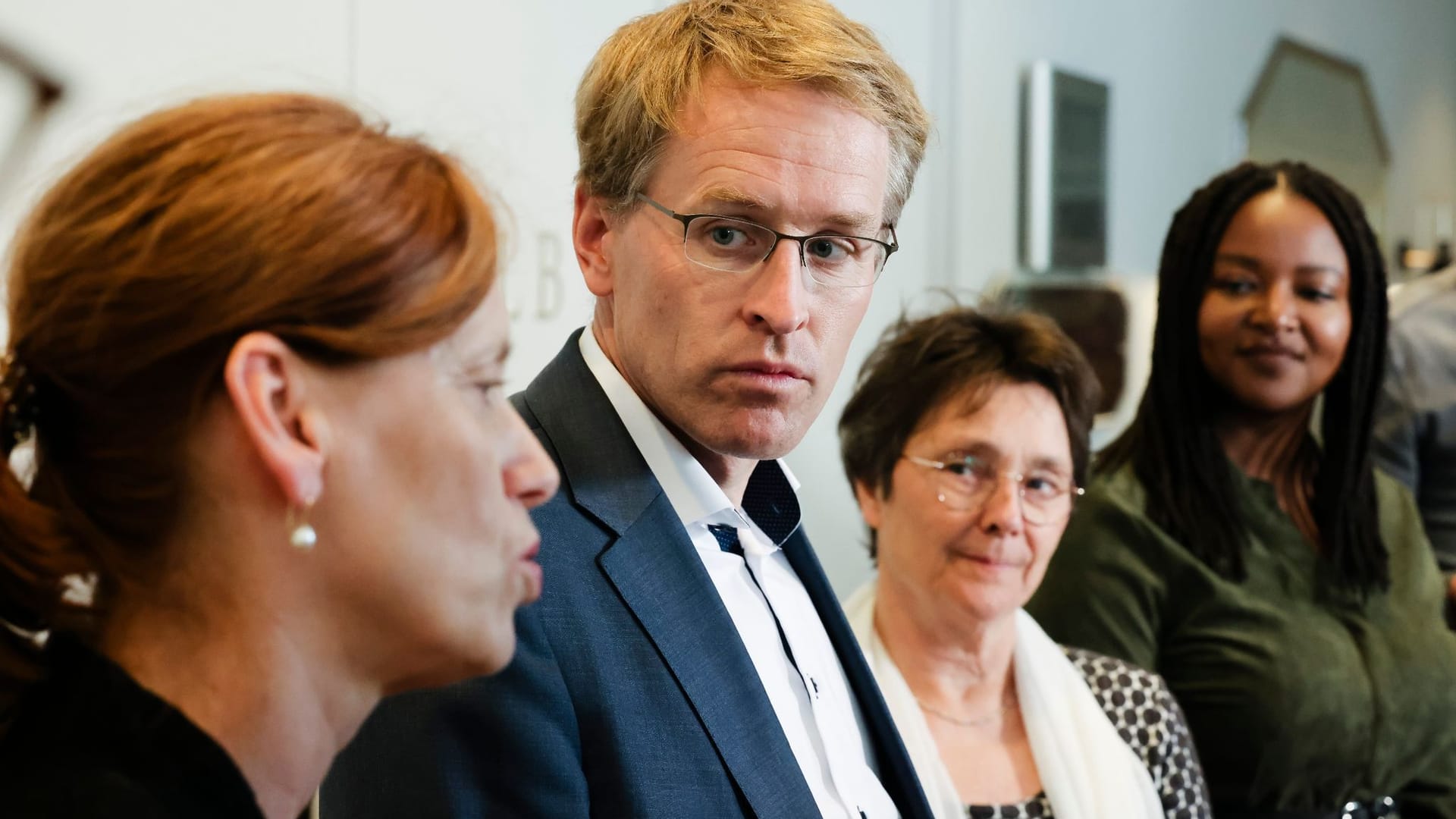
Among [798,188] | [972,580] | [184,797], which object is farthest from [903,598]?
[184,797]

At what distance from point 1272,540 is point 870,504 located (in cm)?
67

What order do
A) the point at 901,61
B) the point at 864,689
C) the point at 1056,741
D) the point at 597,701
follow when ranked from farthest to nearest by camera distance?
the point at 901,61
the point at 1056,741
the point at 864,689
the point at 597,701

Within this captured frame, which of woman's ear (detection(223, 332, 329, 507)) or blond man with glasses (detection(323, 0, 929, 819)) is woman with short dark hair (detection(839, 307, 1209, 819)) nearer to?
blond man with glasses (detection(323, 0, 929, 819))

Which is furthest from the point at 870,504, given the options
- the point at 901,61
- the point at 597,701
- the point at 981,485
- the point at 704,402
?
the point at 901,61

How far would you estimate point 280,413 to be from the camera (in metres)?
0.78

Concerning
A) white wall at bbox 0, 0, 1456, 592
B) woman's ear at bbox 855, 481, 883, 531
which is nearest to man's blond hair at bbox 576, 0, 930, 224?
white wall at bbox 0, 0, 1456, 592

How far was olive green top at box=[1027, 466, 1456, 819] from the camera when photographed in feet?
6.77

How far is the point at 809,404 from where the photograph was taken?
1.33m

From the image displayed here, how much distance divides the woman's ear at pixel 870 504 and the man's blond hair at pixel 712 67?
2.34 feet

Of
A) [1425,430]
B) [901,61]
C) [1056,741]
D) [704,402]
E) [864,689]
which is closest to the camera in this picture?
[704,402]

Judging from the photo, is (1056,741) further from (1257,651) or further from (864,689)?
(864,689)

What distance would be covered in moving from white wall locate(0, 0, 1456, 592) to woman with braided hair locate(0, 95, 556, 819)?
0.33 feet

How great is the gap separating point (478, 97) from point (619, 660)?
1600mm

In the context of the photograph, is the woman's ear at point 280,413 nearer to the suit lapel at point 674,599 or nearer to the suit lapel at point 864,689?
the suit lapel at point 674,599
